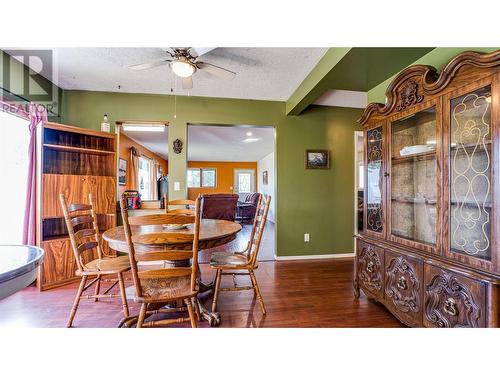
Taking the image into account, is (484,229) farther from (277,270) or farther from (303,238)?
(303,238)

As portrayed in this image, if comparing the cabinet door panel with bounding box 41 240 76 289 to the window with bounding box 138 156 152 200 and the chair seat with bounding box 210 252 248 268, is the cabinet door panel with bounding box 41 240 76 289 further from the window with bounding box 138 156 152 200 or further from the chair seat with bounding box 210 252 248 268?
the window with bounding box 138 156 152 200

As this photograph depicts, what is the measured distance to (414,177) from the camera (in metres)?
1.85

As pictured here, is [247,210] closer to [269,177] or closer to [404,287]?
[269,177]

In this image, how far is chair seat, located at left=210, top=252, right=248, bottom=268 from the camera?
1.96 meters

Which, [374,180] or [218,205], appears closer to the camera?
[374,180]

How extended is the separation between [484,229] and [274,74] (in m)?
2.40

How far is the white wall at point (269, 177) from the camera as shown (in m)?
7.99

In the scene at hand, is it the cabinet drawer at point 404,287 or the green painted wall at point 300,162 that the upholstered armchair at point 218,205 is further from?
the cabinet drawer at point 404,287

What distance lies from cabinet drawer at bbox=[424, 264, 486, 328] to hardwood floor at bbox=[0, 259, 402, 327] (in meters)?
0.53

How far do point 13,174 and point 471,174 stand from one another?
14.0 feet

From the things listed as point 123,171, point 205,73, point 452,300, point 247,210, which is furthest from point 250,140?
point 452,300

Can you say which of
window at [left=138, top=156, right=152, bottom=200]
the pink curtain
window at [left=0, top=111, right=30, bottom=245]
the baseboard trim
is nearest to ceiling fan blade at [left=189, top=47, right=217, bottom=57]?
the pink curtain

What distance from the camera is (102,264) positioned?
191 centimetres
